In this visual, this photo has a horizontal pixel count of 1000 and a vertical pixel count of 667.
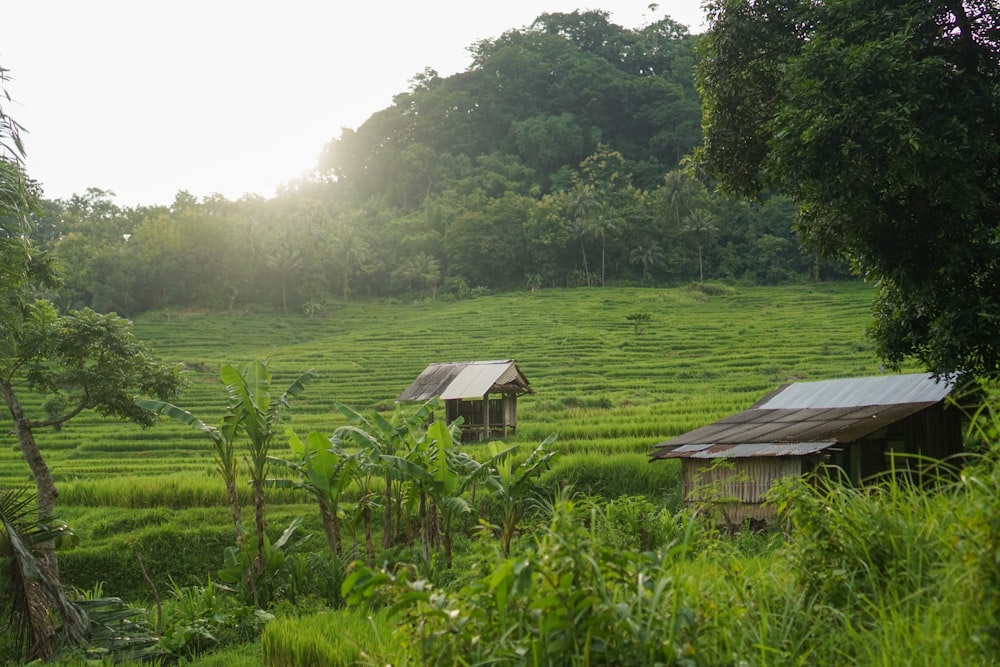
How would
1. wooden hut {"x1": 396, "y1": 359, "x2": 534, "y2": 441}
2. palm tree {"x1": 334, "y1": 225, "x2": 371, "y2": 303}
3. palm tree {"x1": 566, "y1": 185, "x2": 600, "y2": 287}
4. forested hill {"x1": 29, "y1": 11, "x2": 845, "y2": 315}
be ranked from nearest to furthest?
wooden hut {"x1": 396, "y1": 359, "x2": 534, "y2": 441} < forested hill {"x1": 29, "y1": 11, "x2": 845, "y2": 315} < palm tree {"x1": 334, "y1": 225, "x2": 371, "y2": 303} < palm tree {"x1": 566, "y1": 185, "x2": 600, "y2": 287}

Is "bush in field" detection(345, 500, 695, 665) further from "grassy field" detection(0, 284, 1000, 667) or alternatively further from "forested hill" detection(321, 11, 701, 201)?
"forested hill" detection(321, 11, 701, 201)

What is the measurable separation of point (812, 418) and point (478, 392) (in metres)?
9.88

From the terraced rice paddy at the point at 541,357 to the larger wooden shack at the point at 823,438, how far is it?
5382 mm

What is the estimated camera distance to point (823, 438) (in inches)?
487

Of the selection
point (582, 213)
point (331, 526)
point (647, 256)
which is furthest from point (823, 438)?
point (582, 213)

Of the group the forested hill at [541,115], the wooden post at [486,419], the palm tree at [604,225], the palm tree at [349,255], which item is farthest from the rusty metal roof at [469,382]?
the forested hill at [541,115]

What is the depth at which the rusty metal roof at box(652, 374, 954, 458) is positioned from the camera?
41.3ft

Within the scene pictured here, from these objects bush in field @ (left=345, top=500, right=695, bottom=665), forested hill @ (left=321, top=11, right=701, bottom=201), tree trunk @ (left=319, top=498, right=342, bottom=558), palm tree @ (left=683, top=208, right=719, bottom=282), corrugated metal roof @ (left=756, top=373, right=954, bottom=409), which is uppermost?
forested hill @ (left=321, top=11, right=701, bottom=201)

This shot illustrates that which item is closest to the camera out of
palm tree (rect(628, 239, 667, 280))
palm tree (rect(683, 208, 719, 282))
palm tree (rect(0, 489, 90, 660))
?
palm tree (rect(0, 489, 90, 660))

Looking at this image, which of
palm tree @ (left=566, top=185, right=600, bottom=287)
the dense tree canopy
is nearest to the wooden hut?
the dense tree canopy

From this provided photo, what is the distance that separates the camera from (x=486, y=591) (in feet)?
12.4

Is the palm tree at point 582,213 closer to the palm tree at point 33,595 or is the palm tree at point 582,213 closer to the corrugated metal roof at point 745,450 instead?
the corrugated metal roof at point 745,450

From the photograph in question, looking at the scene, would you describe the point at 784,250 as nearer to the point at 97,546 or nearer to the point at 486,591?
the point at 97,546

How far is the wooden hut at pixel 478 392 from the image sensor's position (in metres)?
22.9
